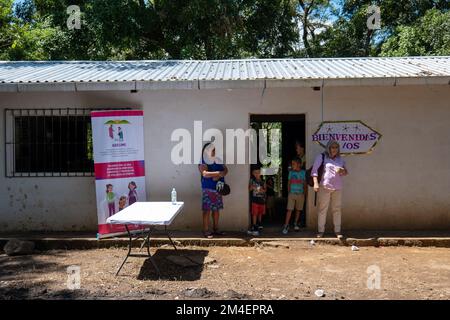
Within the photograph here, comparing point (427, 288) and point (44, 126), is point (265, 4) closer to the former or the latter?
point (44, 126)

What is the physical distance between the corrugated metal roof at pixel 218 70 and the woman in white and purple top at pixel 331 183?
1.30 m

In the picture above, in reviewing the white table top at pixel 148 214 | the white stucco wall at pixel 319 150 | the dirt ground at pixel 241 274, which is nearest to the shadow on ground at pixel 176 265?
the dirt ground at pixel 241 274

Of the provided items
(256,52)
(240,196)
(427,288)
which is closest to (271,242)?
(240,196)

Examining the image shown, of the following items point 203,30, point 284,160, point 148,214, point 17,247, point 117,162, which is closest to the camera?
point 148,214

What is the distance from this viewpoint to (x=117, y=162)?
25.3ft

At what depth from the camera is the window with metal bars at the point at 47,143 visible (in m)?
8.18

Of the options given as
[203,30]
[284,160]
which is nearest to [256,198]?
[284,160]

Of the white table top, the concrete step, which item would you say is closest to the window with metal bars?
the concrete step

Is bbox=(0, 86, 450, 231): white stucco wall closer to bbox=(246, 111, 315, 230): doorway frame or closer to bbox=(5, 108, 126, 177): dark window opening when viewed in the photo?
bbox=(246, 111, 315, 230): doorway frame

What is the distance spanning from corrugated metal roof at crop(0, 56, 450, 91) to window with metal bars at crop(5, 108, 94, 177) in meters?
0.74

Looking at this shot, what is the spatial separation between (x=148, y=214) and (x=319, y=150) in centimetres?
344

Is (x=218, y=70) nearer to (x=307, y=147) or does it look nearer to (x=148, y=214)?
(x=307, y=147)

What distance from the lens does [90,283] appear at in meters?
5.57

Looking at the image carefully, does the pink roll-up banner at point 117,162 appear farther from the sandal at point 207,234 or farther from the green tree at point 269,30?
the green tree at point 269,30
